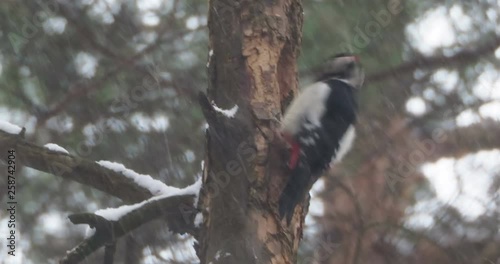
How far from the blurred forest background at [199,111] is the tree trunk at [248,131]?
3.31 ft

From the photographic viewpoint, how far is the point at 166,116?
364 cm

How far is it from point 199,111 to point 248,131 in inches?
53.0

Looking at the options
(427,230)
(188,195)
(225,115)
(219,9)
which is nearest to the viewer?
(225,115)

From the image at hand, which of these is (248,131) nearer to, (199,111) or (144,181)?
(144,181)

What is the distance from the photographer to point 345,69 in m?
3.22

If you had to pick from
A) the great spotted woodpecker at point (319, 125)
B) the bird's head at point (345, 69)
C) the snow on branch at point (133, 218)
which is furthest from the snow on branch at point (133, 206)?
the bird's head at point (345, 69)

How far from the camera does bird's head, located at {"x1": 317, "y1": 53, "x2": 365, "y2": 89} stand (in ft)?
10.6

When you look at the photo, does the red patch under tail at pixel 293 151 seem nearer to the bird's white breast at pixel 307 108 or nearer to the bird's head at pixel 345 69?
the bird's white breast at pixel 307 108

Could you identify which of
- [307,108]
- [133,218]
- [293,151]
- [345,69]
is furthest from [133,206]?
[345,69]

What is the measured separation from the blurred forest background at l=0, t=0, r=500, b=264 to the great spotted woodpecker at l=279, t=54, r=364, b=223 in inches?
15.8

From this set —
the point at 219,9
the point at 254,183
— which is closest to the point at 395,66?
the point at 219,9

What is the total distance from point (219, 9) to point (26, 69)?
153 cm

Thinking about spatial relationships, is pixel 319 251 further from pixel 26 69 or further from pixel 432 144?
pixel 26 69

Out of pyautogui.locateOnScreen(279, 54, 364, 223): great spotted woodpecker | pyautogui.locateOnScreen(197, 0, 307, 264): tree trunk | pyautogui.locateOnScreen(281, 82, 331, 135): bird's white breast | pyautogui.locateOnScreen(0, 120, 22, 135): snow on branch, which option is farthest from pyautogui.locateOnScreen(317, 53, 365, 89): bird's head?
pyautogui.locateOnScreen(0, 120, 22, 135): snow on branch
